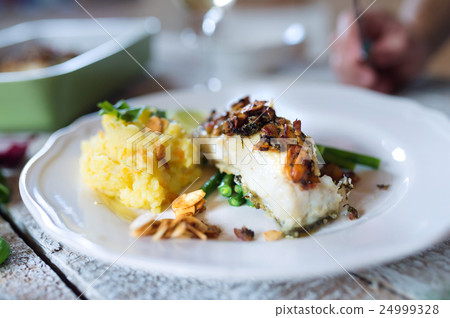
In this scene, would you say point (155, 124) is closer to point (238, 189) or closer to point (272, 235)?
point (238, 189)

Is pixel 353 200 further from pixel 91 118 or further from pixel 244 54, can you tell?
pixel 244 54

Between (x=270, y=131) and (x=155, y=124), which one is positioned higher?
(x=270, y=131)

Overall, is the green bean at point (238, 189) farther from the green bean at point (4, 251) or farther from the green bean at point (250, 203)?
the green bean at point (4, 251)

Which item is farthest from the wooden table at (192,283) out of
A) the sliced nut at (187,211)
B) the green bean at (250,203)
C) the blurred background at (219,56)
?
the blurred background at (219,56)

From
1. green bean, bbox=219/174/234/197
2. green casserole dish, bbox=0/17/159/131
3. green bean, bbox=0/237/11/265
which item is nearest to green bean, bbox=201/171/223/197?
green bean, bbox=219/174/234/197

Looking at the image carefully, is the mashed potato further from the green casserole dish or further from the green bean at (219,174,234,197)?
the green casserole dish

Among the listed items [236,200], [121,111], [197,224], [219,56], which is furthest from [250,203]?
[219,56]
